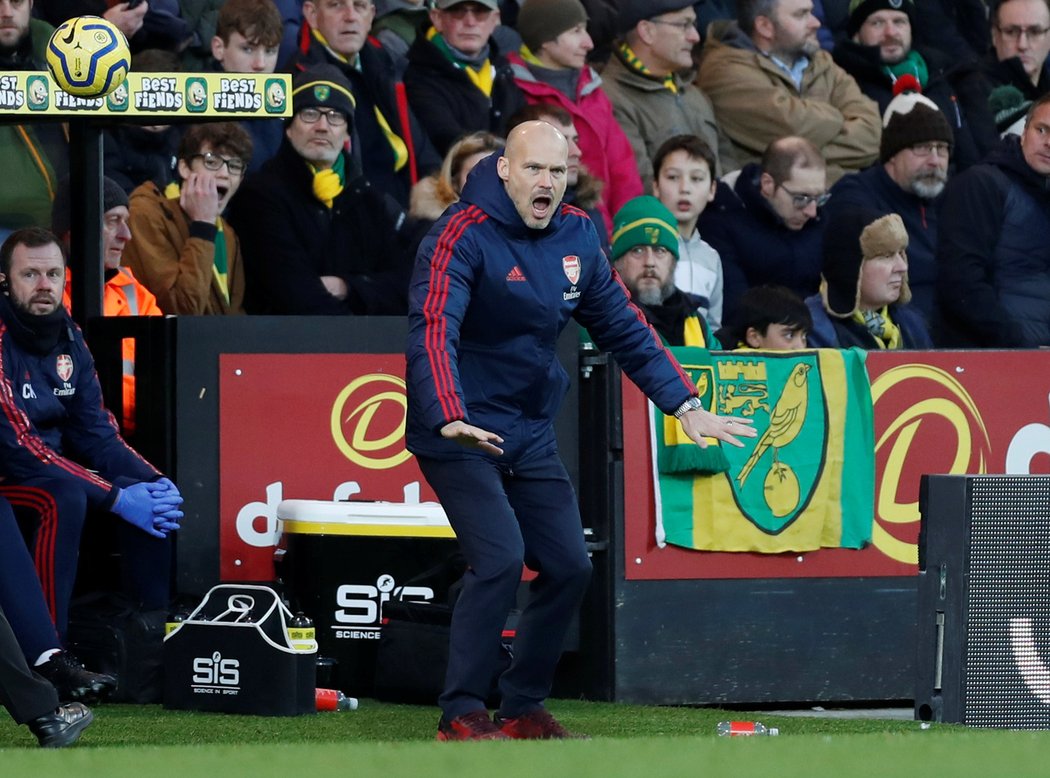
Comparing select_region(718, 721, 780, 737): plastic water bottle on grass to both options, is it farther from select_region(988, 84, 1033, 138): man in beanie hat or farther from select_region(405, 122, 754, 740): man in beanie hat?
select_region(988, 84, 1033, 138): man in beanie hat

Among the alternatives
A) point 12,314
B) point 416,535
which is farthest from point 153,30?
point 416,535

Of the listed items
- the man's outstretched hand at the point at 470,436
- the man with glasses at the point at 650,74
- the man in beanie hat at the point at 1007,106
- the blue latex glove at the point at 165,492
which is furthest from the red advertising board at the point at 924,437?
the man in beanie hat at the point at 1007,106

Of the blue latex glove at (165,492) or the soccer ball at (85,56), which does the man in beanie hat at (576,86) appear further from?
the blue latex glove at (165,492)

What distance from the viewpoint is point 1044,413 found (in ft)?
31.8

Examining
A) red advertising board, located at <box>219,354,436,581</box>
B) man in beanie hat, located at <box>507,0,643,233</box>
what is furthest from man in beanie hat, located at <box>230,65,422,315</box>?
man in beanie hat, located at <box>507,0,643,233</box>

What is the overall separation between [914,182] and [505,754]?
23.1 feet

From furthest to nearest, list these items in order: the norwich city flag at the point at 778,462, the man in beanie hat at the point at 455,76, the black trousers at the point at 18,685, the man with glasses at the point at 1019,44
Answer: the man with glasses at the point at 1019,44 < the man in beanie hat at the point at 455,76 < the norwich city flag at the point at 778,462 < the black trousers at the point at 18,685

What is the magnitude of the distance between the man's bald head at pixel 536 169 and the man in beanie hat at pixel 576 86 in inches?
180

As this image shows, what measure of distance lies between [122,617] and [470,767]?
3.20 metres

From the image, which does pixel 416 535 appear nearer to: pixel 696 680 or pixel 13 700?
pixel 696 680

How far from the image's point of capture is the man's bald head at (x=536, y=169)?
22.6 feet

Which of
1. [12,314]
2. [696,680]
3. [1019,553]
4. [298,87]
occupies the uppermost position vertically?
[298,87]

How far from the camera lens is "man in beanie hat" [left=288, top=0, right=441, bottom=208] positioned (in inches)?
432

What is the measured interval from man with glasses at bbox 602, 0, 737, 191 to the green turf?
5.40 metres
